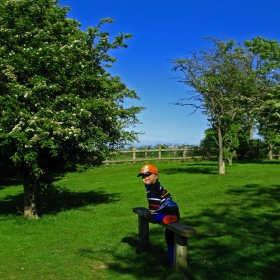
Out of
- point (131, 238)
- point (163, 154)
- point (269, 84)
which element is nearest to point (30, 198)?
point (131, 238)

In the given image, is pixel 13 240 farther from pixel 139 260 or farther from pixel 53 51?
pixel 53 51

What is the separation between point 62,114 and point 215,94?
15.0 m

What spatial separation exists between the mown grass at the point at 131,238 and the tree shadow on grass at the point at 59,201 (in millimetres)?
45

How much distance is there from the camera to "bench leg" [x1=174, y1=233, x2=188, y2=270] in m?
6.56

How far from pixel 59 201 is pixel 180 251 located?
11110 mm

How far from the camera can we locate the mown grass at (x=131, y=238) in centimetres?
729

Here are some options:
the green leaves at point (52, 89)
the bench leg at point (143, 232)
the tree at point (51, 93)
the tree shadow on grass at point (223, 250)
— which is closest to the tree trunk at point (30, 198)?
the tree at point (51, 93)

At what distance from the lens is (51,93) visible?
447 inches

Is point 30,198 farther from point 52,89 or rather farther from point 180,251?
point 180,251

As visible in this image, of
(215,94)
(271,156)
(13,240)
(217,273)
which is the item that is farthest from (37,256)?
(271,156)

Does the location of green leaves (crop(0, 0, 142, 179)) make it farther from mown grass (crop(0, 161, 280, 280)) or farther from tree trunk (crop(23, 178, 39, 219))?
mown grass (crop(0, 161, 280, 280))

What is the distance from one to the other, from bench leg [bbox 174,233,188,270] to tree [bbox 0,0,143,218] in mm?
5131

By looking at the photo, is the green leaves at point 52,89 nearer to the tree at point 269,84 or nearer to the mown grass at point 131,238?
the mown grass at point 131,238

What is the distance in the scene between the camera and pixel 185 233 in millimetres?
6160
